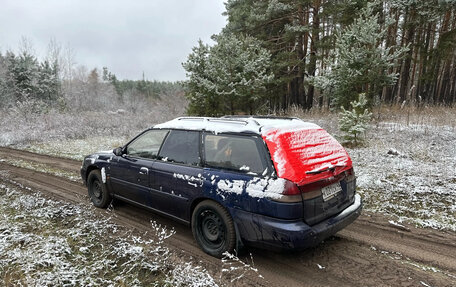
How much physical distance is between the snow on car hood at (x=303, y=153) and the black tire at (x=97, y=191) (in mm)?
3539

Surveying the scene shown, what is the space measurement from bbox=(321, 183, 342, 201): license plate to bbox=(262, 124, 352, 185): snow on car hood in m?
0.15

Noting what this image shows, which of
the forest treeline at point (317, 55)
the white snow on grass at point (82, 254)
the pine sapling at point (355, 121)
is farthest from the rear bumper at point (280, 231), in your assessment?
the forest treeline at point (317, 55)

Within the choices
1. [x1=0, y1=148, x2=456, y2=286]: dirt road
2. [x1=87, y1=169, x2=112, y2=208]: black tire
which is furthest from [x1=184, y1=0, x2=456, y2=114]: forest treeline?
[x1=87, y1=169, x2=112, y2=208]: black tire

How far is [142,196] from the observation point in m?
4.34

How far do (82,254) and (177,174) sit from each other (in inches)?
63.0

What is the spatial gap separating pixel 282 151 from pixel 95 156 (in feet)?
13.1

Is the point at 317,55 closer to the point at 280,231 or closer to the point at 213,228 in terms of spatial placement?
the point at 213,228

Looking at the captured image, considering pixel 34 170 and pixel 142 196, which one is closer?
pixel 142 196

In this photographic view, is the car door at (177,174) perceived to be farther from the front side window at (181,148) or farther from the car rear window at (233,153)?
the car rear window at (233,153)

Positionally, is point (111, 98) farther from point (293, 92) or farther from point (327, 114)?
point (327, 114)

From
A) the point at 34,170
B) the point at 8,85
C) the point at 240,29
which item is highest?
the point at 240,29

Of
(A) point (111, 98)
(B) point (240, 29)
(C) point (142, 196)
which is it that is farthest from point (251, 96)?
(A) point (111, 98)

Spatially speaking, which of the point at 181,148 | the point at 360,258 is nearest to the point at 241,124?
the point at 181,148

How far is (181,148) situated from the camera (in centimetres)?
399
